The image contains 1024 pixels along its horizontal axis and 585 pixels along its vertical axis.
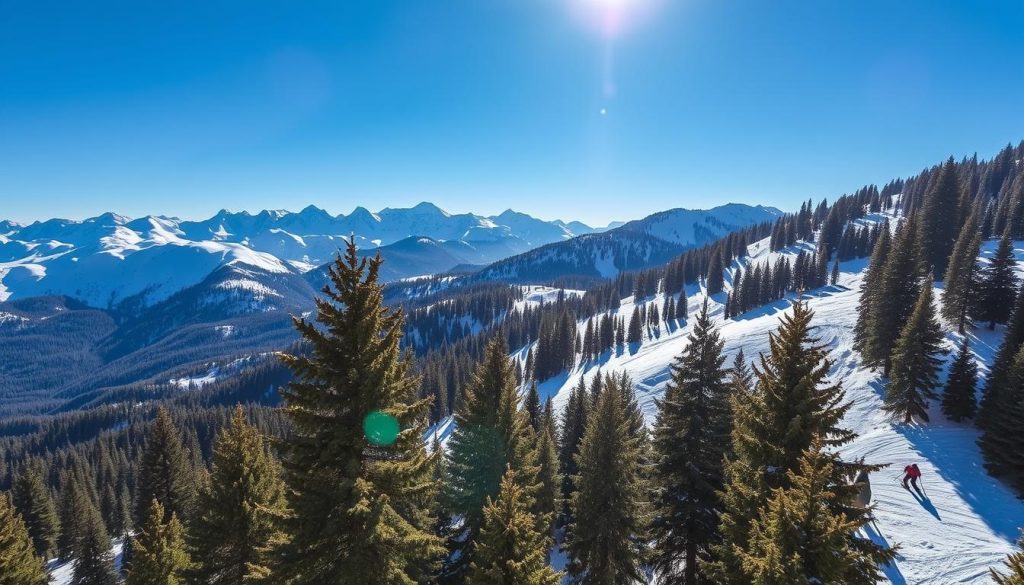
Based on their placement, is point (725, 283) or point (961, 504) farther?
point (725, 283)

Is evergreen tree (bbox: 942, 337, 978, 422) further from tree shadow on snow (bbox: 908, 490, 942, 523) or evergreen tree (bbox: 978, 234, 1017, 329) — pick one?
evergreen tree (bbox: 978, 234, 1017, 329)

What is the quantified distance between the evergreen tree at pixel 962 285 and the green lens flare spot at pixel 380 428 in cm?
6288

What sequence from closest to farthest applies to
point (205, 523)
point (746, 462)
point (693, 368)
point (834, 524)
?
point (834, 524) → point (746, 462) → point (205, 523) → point (693, 368)

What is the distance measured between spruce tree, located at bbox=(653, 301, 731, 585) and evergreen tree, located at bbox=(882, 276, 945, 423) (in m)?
26.5

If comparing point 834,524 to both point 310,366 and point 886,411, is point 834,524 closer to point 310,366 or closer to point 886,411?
point 310,366

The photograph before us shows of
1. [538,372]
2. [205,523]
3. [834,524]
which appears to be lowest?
[538,372]

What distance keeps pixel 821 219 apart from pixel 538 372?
14341 cm

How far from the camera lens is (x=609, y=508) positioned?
18.6m

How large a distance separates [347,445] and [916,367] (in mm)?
42027

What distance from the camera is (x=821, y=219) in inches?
6969

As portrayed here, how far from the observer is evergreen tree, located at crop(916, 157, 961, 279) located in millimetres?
70312

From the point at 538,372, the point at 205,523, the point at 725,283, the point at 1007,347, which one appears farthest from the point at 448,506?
the point at 725,283

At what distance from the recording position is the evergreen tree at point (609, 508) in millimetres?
18422

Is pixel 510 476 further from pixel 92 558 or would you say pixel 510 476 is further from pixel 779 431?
pixel 92 558
